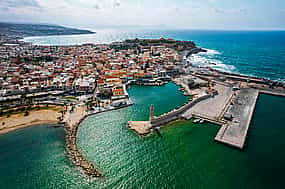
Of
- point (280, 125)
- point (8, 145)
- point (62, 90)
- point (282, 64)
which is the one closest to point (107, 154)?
point (8, 145)

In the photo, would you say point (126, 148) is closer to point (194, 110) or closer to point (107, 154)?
point (107, 154)

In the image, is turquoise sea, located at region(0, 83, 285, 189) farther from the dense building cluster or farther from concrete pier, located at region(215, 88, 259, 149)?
the dense building cluster

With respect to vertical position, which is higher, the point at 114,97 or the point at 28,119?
the point at 114,97

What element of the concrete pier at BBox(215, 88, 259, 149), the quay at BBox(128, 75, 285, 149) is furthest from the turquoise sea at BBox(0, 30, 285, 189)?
the quay at BBox(128, 75, 285, 149)

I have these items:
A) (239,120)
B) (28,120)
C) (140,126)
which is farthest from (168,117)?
(28,120)

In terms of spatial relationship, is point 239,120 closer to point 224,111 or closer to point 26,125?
point 224,111

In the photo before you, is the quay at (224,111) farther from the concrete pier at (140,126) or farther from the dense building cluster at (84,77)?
the dense building cluster at (84,77)

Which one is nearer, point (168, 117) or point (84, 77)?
point (168, 117)
